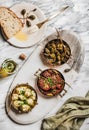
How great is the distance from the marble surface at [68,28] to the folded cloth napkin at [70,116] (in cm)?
4

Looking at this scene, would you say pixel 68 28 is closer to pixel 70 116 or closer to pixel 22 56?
pixel 22 56

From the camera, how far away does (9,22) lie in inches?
80.8

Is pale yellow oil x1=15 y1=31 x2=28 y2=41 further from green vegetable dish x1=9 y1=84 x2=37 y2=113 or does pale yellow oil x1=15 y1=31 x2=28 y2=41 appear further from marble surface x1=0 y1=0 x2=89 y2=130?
green vegetable dish x1=9 y1=84 x2=37 y2=113

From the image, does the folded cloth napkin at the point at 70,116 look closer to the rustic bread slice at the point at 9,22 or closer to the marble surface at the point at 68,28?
the marble surface at the point at 68,28

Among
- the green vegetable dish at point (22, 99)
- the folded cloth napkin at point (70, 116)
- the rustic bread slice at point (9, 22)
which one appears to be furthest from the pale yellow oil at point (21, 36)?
the folded cloth napkin at point (70, 116)

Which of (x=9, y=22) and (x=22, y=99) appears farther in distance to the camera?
(x=9, y=22)

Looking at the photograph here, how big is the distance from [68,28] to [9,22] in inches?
12.0

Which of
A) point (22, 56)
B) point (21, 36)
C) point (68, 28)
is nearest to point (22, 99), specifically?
point (22, 56)

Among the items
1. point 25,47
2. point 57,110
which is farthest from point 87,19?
point 57,110

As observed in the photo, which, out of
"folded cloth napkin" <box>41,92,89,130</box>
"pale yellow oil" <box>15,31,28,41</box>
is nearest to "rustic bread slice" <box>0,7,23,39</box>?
"pale yellow oil" <box>15,31,28,41</box>

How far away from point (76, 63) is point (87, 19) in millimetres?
264

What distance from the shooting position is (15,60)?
2021 mm

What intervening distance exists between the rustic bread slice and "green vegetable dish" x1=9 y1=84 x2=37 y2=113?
266 millimetres

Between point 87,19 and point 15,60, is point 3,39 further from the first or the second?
point 87,19
